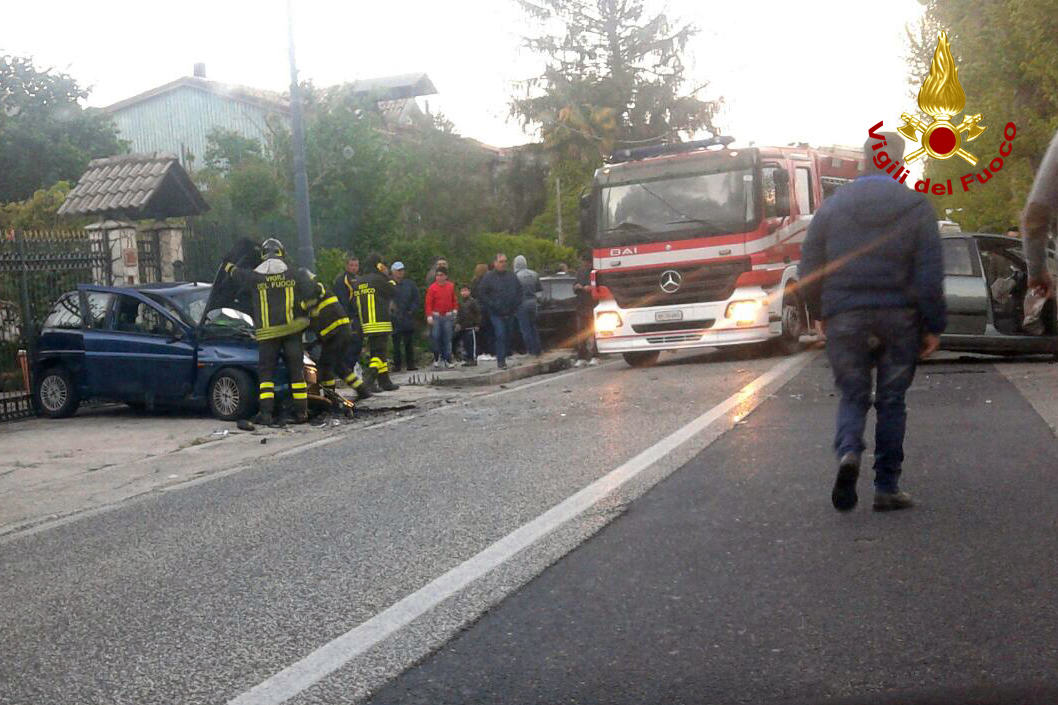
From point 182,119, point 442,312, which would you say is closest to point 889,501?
point 442,312

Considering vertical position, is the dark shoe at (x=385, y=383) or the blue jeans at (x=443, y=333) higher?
the blue jeans at (x=443, y=333)

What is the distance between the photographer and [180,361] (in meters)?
14.9

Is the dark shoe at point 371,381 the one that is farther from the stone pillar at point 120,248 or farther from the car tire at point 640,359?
the car tire at point 640,359

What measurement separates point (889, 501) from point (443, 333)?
49.1 feet

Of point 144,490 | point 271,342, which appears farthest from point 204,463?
point 271,342

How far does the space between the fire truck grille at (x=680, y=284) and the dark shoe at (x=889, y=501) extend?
11.6m

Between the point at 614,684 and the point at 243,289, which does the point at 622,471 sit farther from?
the point at 243,289

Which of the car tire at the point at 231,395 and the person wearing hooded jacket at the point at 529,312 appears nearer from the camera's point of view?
the car tire at the point at 231,395

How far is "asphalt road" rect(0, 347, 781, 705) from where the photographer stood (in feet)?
16.1

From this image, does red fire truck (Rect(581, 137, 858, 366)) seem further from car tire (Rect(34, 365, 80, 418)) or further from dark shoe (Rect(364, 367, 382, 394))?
car tire (Rect(34, 365, 80, 418))

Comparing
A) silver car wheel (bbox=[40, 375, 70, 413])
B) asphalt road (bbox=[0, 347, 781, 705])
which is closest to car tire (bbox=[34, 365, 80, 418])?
silver car wheel (bbox=[40, 375, 70, 413])

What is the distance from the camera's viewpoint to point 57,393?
15898 millimetres

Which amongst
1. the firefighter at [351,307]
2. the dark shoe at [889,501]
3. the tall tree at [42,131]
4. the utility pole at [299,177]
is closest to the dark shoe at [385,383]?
the firefighter at [351,307]

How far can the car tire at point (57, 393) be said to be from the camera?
15.8 meters
